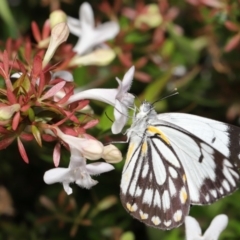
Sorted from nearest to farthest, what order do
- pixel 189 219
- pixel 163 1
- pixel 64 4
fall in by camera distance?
pixel 189 219
pixel 163 1
pixel 64 4

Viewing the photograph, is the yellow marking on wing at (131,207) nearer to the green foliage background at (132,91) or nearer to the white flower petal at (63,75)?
Result: the green foliage background at (132,91)

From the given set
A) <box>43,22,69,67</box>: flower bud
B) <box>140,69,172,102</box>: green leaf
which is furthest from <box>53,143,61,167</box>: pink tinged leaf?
<box>140,69,172,102</box>: green leaf

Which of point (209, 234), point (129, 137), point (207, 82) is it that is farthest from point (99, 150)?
point (207, 82)

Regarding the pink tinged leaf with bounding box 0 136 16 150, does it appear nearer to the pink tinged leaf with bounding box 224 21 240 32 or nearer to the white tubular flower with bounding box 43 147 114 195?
the white tubular flower with bounding box 43 147 114 195

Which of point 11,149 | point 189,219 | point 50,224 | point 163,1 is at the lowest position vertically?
point 50,224

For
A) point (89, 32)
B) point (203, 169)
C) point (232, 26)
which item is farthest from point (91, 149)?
point (232, 26)

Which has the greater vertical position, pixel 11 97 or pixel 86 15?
pixel 11 97

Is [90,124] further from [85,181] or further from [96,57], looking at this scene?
[96,57]

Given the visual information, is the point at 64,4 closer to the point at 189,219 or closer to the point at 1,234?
the point at 1,234
